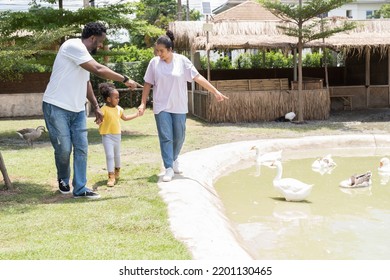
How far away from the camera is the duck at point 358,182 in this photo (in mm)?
8867

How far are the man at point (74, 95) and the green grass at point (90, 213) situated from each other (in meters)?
0.50

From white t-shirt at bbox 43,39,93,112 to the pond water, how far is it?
91.2 inches

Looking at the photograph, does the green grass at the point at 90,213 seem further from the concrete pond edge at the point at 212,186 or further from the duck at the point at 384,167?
the duck at the point at 384,167

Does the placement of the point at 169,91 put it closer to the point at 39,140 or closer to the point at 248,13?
the point at 39,140

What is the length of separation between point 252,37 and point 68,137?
13.0 m

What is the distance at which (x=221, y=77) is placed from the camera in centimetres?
2467

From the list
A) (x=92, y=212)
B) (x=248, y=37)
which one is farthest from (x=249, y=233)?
(x=248, y=37)

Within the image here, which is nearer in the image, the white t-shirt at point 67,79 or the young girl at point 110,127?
the white t-shirt at point 67,79

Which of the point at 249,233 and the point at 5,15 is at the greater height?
the point at 5,15

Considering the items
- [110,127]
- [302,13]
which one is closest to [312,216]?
[110,127]

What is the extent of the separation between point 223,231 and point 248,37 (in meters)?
14.1

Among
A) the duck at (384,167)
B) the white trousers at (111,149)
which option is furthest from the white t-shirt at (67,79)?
the duck at (384,167)

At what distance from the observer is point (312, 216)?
740 centimetres

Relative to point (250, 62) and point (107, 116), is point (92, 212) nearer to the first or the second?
point (107, 116)
